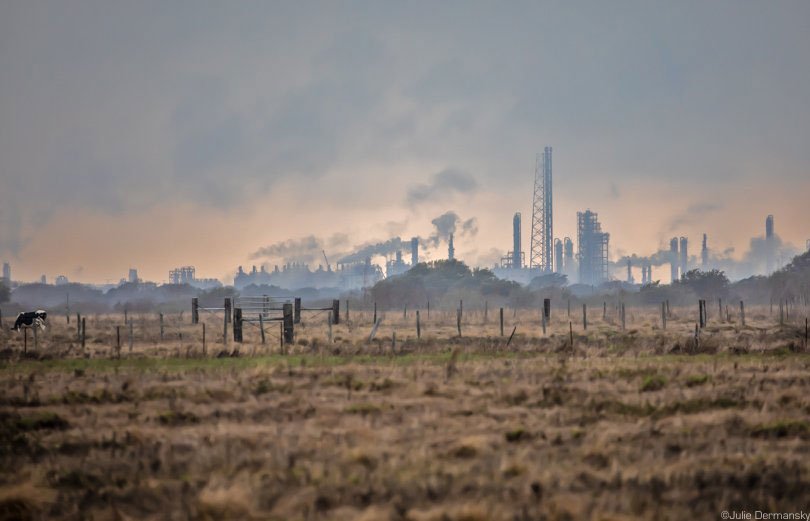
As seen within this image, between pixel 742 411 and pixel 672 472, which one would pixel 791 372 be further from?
pixel 672 472

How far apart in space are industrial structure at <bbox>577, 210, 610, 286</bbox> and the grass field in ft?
472

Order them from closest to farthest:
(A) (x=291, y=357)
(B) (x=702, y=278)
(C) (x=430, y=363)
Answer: (C) (x=430, y=363), (A) (x=291, y=357), (B) (x=702, y=278)

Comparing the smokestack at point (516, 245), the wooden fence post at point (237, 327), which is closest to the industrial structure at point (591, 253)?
the smokestack at point (516, 245)

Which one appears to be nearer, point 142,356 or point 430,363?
point 430,363

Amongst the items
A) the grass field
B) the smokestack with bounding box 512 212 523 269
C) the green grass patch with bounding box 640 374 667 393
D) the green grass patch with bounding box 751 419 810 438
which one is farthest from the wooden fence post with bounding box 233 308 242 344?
the smokestack with bounding box 512 212 523 269

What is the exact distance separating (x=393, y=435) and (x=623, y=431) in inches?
166

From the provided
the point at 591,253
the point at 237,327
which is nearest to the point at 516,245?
the point at 591,253

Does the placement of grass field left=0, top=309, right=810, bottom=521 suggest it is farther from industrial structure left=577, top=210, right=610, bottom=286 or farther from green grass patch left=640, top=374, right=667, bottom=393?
industrial structure left=577, top=210, right=610, bottom=286

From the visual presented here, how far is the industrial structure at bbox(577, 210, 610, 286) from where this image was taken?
165575 millimetres

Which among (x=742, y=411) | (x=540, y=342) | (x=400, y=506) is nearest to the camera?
(x=400, y=506)

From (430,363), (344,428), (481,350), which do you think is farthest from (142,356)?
(344,428)

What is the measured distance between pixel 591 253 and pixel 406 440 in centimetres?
16027

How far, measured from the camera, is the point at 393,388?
62.2 feet

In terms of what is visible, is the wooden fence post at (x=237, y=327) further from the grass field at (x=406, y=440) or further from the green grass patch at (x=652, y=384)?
the green grass patch at (x=652, y=384)
